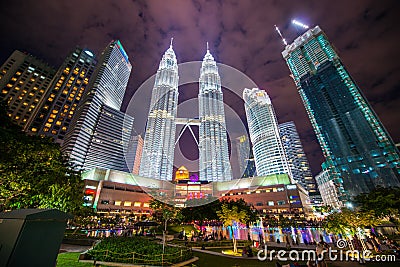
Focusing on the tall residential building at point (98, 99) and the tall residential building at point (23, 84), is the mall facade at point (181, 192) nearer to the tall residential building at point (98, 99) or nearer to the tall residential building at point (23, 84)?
the tall residential building at point (98, 99)

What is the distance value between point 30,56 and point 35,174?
449 ft

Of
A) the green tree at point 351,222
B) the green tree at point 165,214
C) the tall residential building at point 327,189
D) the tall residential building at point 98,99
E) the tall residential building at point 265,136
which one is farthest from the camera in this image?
the tall residential building at point 265,136

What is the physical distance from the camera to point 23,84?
9675cm

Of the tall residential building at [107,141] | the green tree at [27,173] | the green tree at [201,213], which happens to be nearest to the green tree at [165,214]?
the green tree at [201,213]

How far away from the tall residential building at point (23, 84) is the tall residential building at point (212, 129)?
11397 cm

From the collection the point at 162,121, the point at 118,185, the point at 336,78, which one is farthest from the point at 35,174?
the point at 162,121

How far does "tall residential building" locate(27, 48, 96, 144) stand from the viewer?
306 ft

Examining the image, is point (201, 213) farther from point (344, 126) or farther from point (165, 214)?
point (344, 126)

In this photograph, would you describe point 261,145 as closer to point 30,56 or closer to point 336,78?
point 336,78

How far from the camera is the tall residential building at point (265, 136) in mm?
136750

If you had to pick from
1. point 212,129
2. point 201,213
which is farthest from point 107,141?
point 201,213

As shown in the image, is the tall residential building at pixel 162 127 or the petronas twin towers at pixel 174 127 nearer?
the tall residential building at pixel 162 127

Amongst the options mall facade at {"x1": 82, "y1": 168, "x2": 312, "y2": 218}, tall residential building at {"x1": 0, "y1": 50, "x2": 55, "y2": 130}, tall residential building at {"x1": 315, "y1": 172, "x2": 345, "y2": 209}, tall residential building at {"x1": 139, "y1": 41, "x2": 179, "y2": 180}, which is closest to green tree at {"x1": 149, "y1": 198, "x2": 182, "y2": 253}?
mall facade at {"x1": 82, "y1": 168, "x2": 312, "y2": 218}

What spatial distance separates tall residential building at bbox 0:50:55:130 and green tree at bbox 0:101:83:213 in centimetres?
10158
